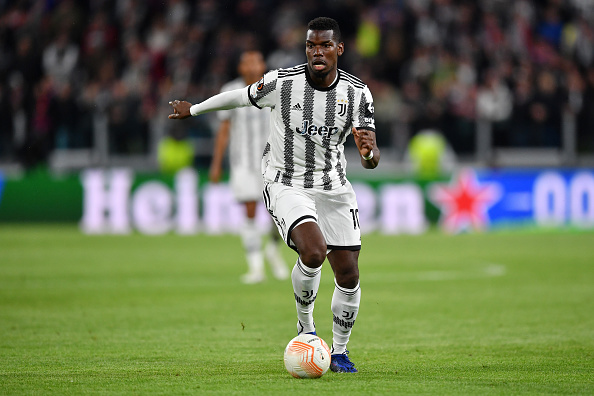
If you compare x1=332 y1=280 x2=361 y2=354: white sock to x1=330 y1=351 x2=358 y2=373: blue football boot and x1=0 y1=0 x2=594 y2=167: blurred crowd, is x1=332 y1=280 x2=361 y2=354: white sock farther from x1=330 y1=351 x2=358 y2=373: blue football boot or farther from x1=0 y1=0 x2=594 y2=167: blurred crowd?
x1=0 y1=0 x2=594 y2=167: blurred crowd

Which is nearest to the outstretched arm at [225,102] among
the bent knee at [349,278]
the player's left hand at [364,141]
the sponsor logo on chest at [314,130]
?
the sponsor logo on chest at [314,130]

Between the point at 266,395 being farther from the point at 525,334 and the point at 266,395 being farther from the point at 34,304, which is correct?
the point at 34,304

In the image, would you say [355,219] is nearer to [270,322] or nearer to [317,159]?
[317,159]

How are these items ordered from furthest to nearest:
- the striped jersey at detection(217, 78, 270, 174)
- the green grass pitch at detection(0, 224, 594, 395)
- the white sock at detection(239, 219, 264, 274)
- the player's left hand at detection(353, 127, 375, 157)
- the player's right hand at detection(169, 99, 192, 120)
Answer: the striped jersey at detection(217, 78, 270, 174) → the white sock at detection(239, 219, 264, 274) → the player's right hand at detection(169, 99, 192, 120) → the player's left hand at detection(353, 127, 375, 157) → the green grass pitch at detection(0, 224, 594, 395)

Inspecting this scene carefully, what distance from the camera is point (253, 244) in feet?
38.4

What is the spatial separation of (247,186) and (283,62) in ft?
33.3

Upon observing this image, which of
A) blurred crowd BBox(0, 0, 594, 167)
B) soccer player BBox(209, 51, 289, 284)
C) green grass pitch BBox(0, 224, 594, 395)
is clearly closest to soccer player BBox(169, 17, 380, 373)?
green grass pitch BBox(0, 224, 594, 395)

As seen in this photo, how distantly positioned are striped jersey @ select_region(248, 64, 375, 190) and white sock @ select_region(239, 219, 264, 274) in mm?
5228

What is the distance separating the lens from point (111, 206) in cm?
1905

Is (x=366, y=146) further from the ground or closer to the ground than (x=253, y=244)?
further from the ground

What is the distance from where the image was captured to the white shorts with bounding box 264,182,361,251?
6223 millimetres

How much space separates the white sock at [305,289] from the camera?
20.4ft

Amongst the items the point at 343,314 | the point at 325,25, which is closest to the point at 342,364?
the point at 343,314

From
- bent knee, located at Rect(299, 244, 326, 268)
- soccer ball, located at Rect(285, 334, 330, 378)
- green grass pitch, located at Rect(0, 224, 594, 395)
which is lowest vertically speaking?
green grass pitch, located at Rect(0, 224, 594, 395)
